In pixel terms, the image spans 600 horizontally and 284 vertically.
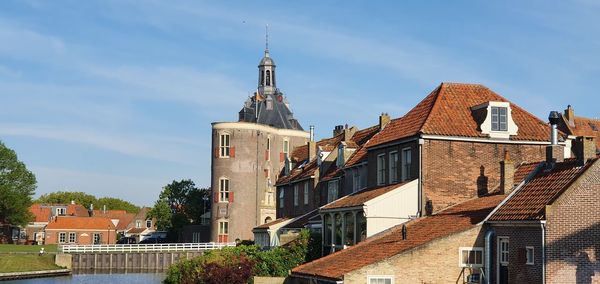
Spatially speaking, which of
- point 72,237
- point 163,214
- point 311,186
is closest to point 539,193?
point 311,186

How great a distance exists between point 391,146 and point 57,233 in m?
95.5

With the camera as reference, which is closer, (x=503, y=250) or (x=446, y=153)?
(x=503, y=250)

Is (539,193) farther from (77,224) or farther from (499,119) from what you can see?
(77,224)

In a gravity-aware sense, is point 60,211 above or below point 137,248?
above

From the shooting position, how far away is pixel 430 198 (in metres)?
38.0

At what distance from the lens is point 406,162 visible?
39531mm

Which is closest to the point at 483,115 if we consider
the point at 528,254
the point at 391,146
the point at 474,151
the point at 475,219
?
the point at 474,151

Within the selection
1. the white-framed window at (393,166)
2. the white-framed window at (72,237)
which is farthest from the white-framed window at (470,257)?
the white-framed window at (72,237)

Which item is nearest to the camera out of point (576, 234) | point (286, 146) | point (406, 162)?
point (576, 234)

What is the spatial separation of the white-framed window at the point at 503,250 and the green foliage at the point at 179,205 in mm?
78147

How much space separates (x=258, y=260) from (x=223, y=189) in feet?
139

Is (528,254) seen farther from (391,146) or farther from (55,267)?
(55,267)

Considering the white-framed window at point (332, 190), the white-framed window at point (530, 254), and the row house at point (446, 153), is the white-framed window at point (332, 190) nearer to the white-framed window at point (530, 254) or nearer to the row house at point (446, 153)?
the row house at point (446, 153)

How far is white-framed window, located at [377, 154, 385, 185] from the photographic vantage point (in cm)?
4216
